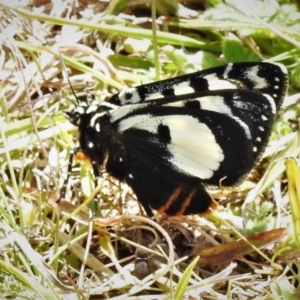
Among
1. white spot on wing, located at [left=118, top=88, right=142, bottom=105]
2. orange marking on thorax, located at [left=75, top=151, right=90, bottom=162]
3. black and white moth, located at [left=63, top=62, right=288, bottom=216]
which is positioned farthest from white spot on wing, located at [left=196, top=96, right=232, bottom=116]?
orange marking on thorax, located at [left=75, top=151, right=90, bottom=162]

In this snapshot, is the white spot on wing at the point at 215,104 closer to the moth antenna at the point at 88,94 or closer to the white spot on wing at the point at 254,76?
the white spot on wing at the point at 254,76

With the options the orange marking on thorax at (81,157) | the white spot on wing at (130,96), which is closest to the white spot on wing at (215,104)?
the white spot on wing at (130,96)

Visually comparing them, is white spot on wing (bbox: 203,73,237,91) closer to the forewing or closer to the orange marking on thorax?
the forewing

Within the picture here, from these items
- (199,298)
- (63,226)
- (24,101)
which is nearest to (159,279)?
(199,298)

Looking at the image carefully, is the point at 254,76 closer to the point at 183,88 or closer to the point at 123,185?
the point at 183,88

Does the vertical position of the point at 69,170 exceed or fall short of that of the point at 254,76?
it falls short

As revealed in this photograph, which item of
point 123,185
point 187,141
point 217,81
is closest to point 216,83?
point 217,81

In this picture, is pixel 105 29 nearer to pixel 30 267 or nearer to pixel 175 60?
pixel 175 60
